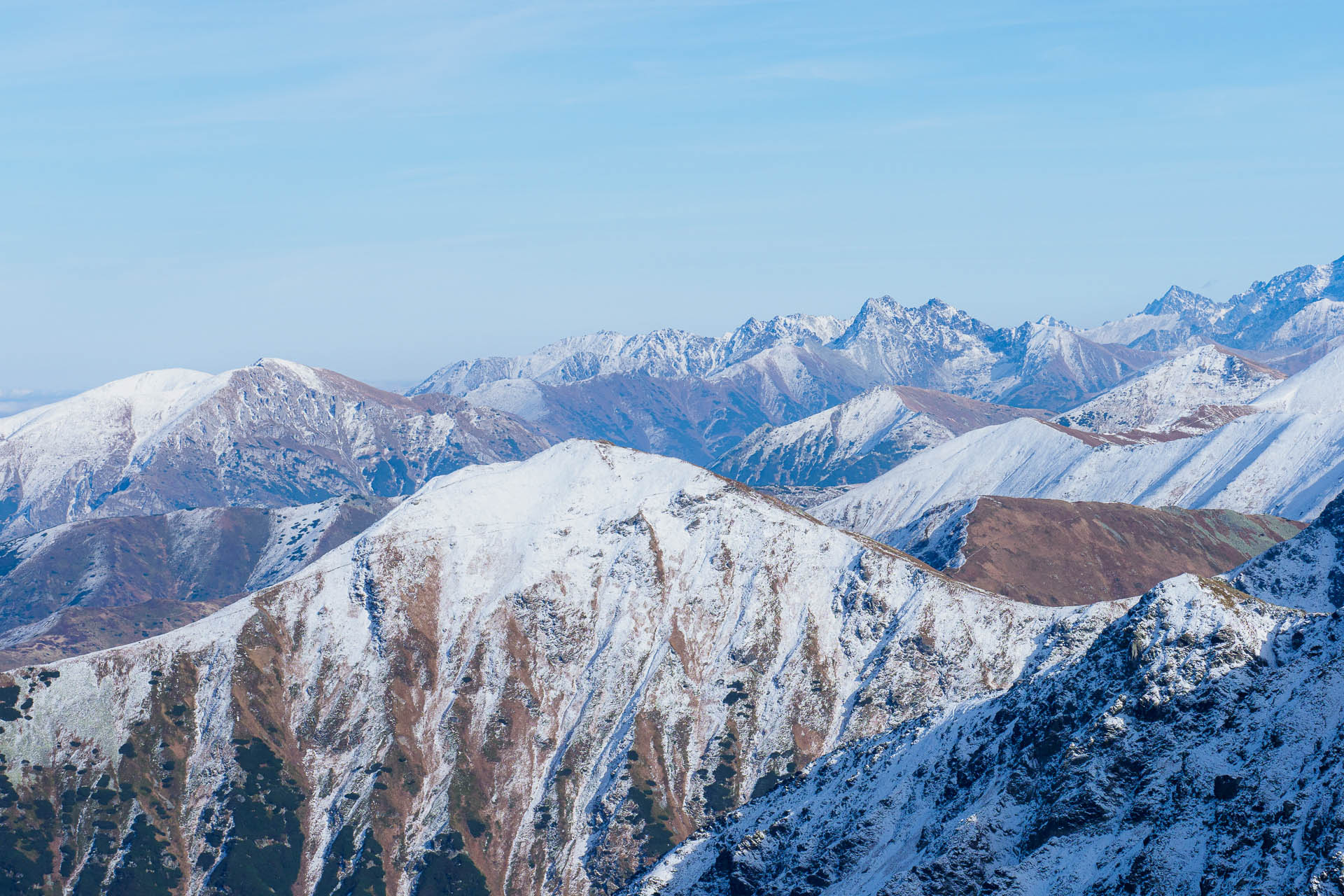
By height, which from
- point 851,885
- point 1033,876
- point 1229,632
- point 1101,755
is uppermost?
point 1229,632

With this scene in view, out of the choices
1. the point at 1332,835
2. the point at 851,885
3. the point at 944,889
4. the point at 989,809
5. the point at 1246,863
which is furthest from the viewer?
the point at 851,885

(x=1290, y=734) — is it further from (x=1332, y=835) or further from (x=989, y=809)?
(x=989, y=809)

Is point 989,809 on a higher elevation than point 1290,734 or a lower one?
lower

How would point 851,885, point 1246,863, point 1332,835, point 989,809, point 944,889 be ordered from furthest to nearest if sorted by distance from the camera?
point 851,885 < point 989,809 < point 944,889 < point 1246,863 < point 1332,835

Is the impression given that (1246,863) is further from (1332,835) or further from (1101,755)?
(1101,755)

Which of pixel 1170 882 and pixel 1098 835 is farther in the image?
pixel 1098 835

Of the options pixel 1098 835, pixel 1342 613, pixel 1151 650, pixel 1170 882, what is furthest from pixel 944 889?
pixel 1342 613
